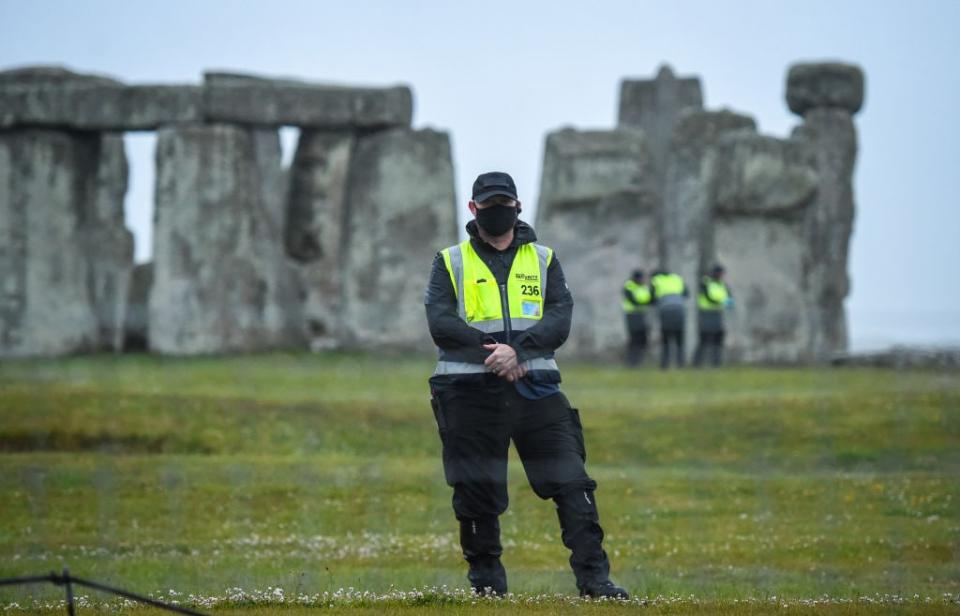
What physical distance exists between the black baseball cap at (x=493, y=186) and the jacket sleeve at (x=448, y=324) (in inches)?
18.8

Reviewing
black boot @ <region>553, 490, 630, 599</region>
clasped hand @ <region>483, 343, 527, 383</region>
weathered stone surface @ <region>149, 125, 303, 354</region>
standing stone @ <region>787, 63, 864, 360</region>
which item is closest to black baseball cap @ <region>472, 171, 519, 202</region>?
clasped hand @ <region>483, 343, 527, 383</region>

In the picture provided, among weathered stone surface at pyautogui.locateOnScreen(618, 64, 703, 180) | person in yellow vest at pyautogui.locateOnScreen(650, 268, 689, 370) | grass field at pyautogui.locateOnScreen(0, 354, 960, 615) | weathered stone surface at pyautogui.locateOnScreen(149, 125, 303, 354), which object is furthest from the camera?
weathered stone surface at pyautogui.locateOnScreen(618, 64, 703, 180)

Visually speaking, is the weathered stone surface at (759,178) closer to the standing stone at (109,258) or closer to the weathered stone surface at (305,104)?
the weathered stone surface at (305,104)

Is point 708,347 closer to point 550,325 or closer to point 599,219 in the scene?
point 599,219

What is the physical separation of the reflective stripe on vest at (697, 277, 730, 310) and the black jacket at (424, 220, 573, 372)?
23.6 meters

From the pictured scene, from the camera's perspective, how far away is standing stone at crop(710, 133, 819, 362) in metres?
41.4

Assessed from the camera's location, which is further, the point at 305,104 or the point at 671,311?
the point at 305,104

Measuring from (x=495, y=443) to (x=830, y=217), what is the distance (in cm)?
3253

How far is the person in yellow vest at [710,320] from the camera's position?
37000 millimetres

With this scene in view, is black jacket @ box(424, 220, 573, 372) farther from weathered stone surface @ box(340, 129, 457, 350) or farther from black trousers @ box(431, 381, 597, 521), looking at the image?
weathered stone surface @ box(340, 129, 457, 350)

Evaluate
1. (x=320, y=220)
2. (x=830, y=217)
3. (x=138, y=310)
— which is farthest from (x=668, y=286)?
(x=138, y=310)

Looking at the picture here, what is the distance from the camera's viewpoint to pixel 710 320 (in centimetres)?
3712

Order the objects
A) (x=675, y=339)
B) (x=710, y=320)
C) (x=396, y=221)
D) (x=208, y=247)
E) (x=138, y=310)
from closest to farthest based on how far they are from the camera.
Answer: (x=675, y=339)
(x=710, y=320)
(x=208, y=247)
(x=396, y=221)
(x=138, y=310)

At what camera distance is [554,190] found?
137 ft
